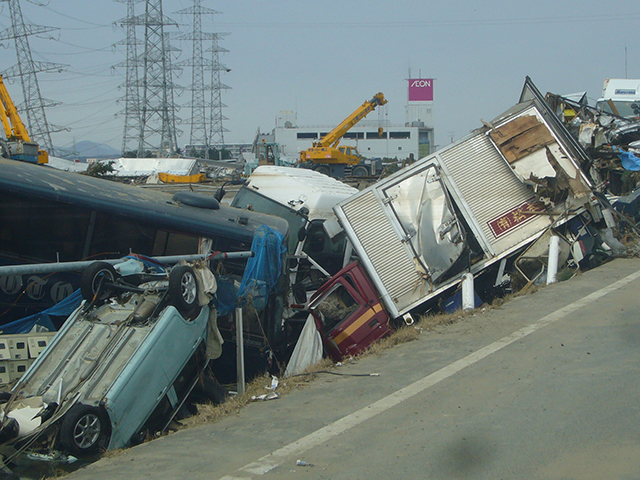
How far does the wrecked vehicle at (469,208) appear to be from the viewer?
26.9ft

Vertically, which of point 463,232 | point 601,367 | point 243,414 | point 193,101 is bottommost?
point 243,414

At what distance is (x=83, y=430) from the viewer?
4027 millimetres

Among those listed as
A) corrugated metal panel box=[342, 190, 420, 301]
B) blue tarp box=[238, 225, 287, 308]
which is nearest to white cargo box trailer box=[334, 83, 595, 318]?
corrugated metal panel box=[342, 190, 420, 301]

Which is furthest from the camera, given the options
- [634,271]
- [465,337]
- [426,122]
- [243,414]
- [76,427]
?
[426,122]

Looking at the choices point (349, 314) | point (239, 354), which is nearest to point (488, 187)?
point (349, 314)

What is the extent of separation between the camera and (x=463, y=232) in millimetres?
8430

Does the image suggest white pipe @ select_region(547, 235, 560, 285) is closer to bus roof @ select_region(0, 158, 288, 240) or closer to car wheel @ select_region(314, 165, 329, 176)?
bus roof @ select_region(0, 158, 288, 240)

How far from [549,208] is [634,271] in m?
1.48

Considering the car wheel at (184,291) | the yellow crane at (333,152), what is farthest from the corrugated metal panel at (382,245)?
the yellow crane at (333,152)

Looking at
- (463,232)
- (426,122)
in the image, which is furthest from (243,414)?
(426,122)

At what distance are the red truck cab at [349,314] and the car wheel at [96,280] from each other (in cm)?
322

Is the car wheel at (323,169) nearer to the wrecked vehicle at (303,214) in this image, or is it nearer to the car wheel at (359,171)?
the car wheel at (359,171)

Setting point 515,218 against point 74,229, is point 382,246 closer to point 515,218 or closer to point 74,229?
point 515,218

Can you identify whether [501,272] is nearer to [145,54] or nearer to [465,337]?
[465,337]
